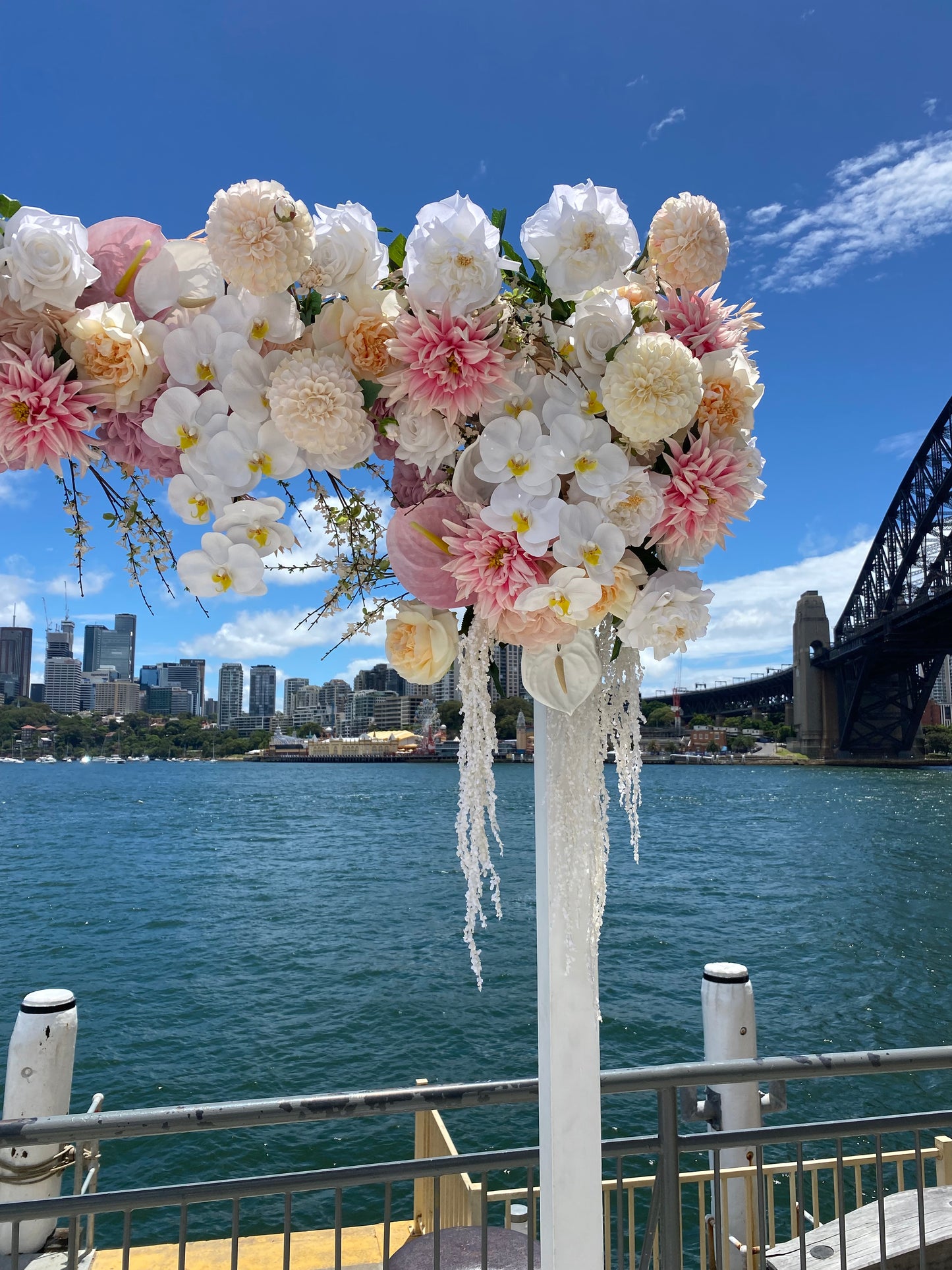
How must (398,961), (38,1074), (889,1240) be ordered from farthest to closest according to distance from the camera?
(398,961) < (38,1074) < (889,1240)

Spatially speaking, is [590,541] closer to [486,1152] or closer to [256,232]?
[256,232]

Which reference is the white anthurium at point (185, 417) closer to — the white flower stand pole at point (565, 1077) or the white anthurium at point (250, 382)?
the white anthurium at point (250, 382)

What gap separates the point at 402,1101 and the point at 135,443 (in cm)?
155

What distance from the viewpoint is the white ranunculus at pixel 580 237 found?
1224 millimetres

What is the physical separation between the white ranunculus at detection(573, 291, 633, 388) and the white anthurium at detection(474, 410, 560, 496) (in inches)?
4.9

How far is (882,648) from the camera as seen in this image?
45.2 meters

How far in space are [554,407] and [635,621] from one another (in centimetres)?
33

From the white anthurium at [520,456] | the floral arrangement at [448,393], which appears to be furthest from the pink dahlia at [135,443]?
the white anthurium at [520,456]

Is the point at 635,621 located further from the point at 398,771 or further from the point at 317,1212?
the point at 398,771

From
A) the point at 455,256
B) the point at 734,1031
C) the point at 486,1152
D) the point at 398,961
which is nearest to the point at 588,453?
the point at 455,256

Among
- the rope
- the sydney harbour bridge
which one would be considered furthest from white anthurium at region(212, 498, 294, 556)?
the sydney harbour bridge

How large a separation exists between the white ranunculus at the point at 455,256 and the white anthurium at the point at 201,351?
0.29 m

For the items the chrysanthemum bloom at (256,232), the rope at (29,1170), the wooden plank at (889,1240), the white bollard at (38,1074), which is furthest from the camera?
the white bollard at (38,1074)

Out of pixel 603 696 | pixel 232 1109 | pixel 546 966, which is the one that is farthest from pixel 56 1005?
pixel 603 696
